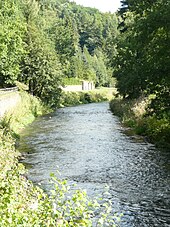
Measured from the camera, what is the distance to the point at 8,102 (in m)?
36.0

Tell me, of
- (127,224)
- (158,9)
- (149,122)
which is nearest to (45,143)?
(149,122)

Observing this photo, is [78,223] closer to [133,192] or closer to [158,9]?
[133,192]

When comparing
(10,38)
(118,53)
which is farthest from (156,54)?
(10,38)

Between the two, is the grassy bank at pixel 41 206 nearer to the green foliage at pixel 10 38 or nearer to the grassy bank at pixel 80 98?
the green foliage at pixel 10 38

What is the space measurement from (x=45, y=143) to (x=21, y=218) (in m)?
17.3

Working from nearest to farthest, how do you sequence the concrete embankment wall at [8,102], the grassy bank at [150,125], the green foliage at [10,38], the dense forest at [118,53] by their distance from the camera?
the dense forest at [118,53] → the grassy bank at [150,125] → the concrete embankment wall at [8,102] → the green foliage at [10,38]

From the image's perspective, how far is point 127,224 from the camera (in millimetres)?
10102

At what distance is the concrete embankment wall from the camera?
32625 mm

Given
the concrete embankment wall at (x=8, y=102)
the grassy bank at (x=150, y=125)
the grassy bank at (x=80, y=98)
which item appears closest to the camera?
the grassy bank at (x=150, y=125)

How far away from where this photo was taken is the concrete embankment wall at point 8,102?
32625 mm

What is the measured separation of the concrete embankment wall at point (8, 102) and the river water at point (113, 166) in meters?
5.70

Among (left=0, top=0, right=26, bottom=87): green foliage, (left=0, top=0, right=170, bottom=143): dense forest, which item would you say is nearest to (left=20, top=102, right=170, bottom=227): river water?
(left=0, top=0, right=170, bottom=143): dense forest

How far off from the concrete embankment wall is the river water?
570 centimetres

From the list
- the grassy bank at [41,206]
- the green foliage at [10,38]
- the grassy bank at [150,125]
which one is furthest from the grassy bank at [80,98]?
the grassy bank at [41,206]
